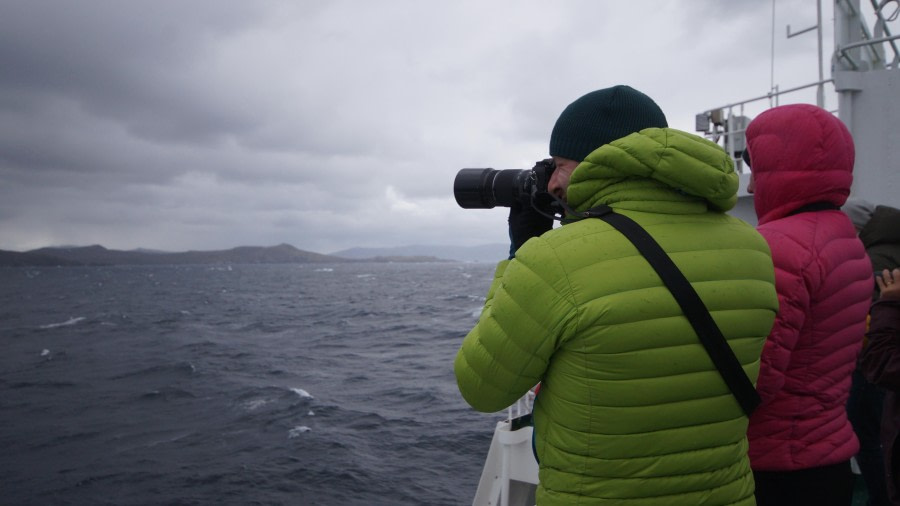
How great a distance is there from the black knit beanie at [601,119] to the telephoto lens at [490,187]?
23 centimetres

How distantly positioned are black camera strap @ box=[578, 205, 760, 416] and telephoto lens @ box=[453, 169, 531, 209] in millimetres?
439

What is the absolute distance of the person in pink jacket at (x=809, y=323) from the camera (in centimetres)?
168

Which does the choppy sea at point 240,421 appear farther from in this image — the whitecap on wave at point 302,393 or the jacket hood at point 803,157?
the jacket hood at point 803,157

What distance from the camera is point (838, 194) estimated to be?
6.15ft

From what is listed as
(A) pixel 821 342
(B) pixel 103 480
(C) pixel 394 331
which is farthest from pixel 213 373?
(A) pixel 821 342

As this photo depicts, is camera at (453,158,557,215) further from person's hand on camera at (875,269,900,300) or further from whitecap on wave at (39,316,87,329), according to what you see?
whitecap on wave at (39,316,87,329)

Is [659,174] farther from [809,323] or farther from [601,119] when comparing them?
[809,323]

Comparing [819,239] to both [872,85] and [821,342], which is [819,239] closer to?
[821,342]

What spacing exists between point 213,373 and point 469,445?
999cm

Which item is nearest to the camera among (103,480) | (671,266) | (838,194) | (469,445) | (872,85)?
(671,266)

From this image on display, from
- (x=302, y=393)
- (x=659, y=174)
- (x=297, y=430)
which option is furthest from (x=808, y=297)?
(x=302, y=393)

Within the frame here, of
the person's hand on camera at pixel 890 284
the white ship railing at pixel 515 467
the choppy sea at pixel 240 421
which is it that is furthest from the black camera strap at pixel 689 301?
the choppy sea at pixel 240 421

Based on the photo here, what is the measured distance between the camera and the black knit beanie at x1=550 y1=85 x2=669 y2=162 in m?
1.45

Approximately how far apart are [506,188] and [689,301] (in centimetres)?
72
